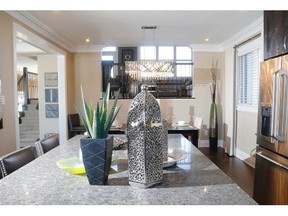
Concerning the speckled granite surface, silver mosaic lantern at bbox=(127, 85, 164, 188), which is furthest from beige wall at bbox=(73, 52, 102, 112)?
silver mosaic lantern at bbox=(127, 85, 164, 188)

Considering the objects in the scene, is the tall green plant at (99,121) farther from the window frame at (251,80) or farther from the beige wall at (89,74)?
the beige wall at (89,74)

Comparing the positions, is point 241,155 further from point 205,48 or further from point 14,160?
point 14,160

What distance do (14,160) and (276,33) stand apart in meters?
2.57

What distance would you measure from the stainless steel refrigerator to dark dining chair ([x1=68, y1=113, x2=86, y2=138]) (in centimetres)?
386

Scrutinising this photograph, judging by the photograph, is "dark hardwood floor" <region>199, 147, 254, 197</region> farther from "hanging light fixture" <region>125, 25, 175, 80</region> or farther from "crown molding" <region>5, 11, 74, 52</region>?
"crown molding" <region>5, 11, 74, 52</region>

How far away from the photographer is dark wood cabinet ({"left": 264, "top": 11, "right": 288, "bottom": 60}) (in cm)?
231

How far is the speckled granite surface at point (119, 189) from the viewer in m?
0.98

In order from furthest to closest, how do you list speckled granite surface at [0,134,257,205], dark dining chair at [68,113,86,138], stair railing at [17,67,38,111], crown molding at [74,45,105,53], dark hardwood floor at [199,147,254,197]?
stair railing at [17,67,38,111], crown molding at [74,45,105,53], dark dining chair at [68,113,86,138], dark hardwood floor at [199,147,254,197], speckled granite surface at [0,134,257,205]

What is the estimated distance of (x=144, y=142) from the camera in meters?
1.08

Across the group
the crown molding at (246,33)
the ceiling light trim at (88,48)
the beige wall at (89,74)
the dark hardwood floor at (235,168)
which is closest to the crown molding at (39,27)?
the ceiling light trim at (88,48)

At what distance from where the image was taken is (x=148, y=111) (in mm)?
1120
